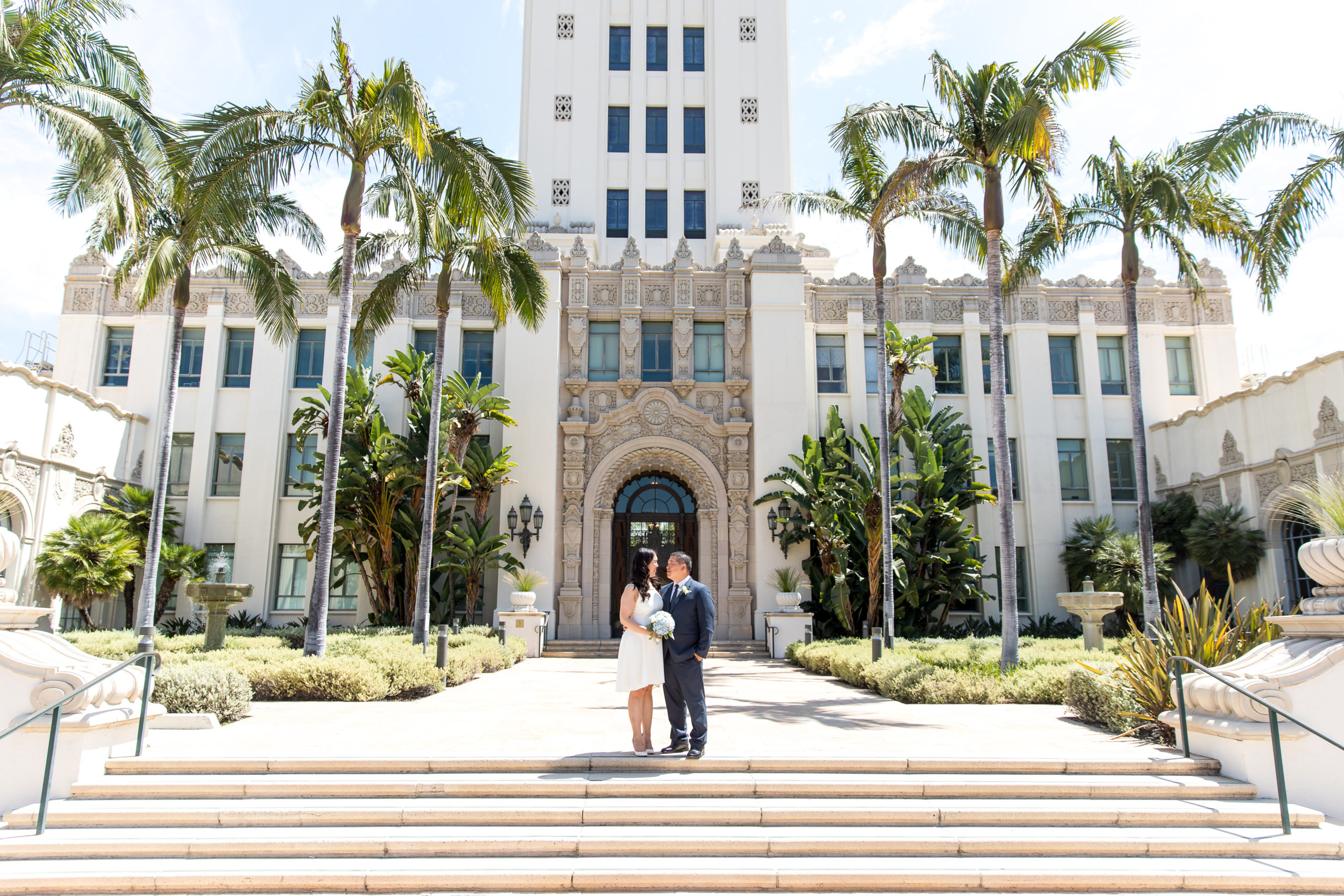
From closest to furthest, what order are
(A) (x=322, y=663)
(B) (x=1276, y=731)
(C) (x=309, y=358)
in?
(B) (x=1276, y=731)
(A) (x=322, y=663)
(C) (x=309, y=358)

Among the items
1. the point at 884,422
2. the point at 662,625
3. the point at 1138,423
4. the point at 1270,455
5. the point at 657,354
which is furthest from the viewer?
the point at 657,354

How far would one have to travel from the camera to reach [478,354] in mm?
23766

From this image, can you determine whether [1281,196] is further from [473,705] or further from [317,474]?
[317,474]

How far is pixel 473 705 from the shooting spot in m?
11.3

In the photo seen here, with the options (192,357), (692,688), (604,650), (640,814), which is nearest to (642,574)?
(692,688)

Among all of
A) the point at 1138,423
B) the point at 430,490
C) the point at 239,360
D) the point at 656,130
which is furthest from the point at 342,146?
the point at 656,130

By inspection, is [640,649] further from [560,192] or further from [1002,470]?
[560,192]

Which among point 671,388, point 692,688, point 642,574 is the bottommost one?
point 692,688

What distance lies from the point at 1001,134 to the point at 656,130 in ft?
62.6

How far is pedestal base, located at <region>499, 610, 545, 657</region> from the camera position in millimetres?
19266

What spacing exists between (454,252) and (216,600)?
7.97 meters

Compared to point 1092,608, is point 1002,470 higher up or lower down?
higher up

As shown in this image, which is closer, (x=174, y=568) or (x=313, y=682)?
(x=313, y=682)

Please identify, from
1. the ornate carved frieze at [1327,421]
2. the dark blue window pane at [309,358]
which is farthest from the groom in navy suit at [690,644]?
the dark blue window pane at [309,358]
